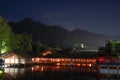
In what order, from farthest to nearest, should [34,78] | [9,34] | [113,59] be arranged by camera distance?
[9,34] → [113,59] → [34,78]

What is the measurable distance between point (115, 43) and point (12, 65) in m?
29.3

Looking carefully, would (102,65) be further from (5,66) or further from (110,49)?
(5,66)

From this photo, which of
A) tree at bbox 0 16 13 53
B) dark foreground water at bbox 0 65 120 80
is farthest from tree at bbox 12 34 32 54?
dark foreground water at bbox 0 65 120 80

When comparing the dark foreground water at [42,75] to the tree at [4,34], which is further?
the tree at [4,34]

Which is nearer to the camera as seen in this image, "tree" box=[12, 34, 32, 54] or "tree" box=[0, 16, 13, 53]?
"tree" box=[0, 16, 13, 53]

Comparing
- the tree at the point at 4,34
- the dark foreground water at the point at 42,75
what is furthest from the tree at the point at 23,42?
the dark foreground water at the point at 42,75

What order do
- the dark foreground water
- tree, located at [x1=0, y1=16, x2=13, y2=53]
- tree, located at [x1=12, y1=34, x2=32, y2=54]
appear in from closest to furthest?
1. the dark foreground water
2. tree, located at [x1=0, y1=16, x2=13, y2=53]
3. tree, located at [x1=12, y1=34, x2=32, y2=54]

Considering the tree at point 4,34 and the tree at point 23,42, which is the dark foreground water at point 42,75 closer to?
the tree at point 4,34

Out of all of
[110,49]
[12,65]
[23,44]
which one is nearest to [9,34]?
[12,65]

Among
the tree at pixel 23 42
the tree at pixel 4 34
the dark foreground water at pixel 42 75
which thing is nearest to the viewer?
the dark foreground water at pixel 42 75

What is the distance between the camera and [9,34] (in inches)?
3125

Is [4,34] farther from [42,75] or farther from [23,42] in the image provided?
[23,42]

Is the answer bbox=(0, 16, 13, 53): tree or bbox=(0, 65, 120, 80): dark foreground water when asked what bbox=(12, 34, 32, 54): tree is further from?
bbox=(0, 65, 120, 80): dark foreground water

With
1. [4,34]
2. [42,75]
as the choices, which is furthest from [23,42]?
[42,75]
